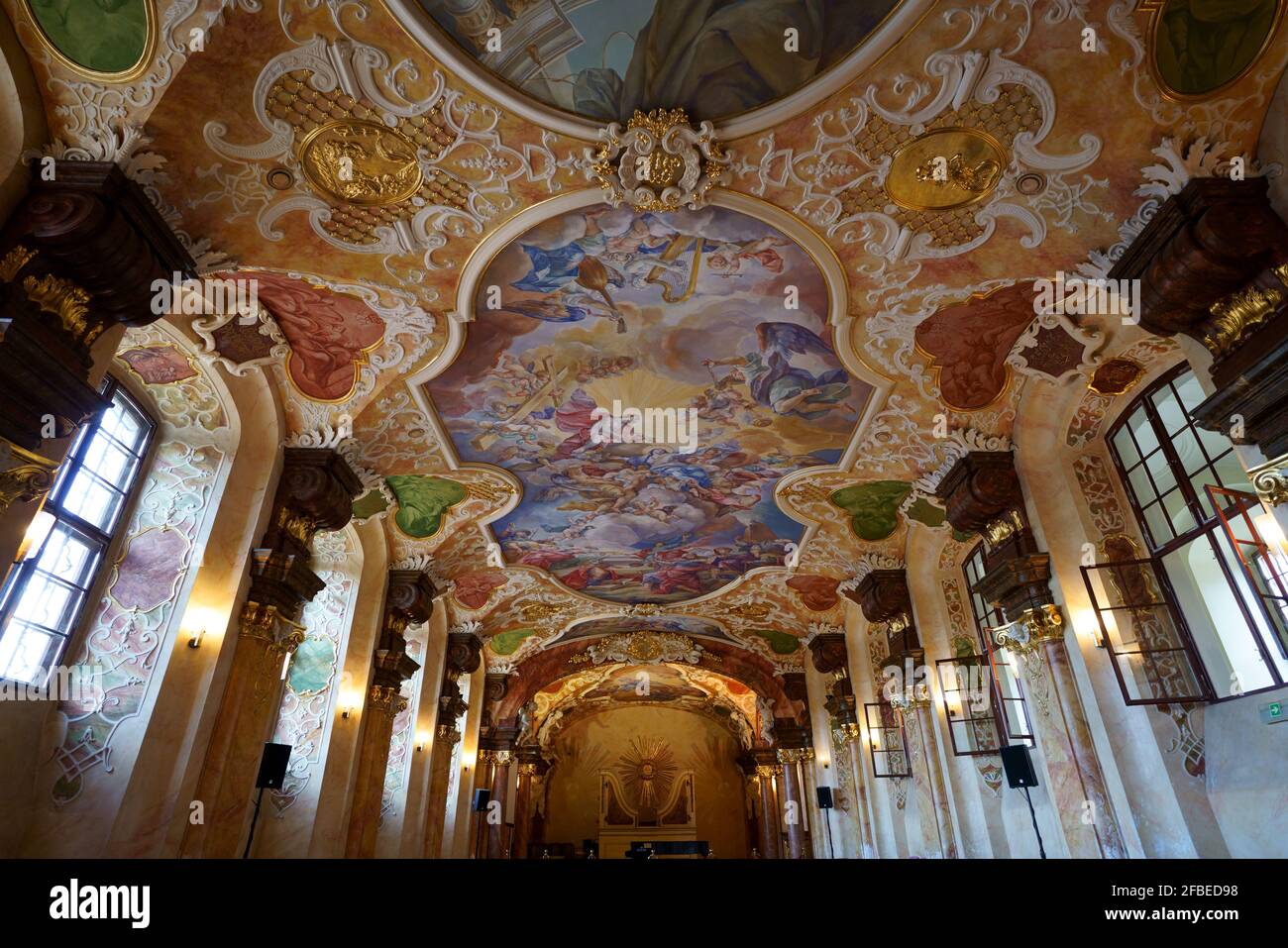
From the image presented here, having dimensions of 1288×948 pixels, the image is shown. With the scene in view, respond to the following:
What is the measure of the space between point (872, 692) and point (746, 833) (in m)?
18.3

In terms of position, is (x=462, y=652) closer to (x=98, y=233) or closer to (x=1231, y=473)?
(x=98, y=233)

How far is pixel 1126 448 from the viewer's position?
8766mm

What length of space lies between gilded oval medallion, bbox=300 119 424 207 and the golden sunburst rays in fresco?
98.6 ft

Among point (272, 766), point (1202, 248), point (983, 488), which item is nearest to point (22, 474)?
point (272, 766)

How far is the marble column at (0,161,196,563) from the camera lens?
4.93m

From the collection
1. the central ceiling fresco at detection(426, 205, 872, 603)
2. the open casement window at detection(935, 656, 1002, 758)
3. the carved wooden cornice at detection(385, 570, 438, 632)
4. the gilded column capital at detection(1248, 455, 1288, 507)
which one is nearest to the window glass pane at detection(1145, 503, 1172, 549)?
the gilded column capital at detection(1248, 455, 1288, 507)

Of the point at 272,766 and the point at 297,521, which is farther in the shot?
the point at 297,521

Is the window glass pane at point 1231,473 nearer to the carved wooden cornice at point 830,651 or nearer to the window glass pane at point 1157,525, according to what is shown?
the window glass pane at point 1157,525

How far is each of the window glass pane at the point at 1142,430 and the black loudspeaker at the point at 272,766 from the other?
10.4 meters

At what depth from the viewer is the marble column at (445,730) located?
52.0 feet

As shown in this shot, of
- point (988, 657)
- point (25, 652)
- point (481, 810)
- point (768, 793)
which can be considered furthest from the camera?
point (768, 793)

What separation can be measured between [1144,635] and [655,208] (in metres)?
6.84

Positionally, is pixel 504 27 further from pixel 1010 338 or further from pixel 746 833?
pixel 746 833
